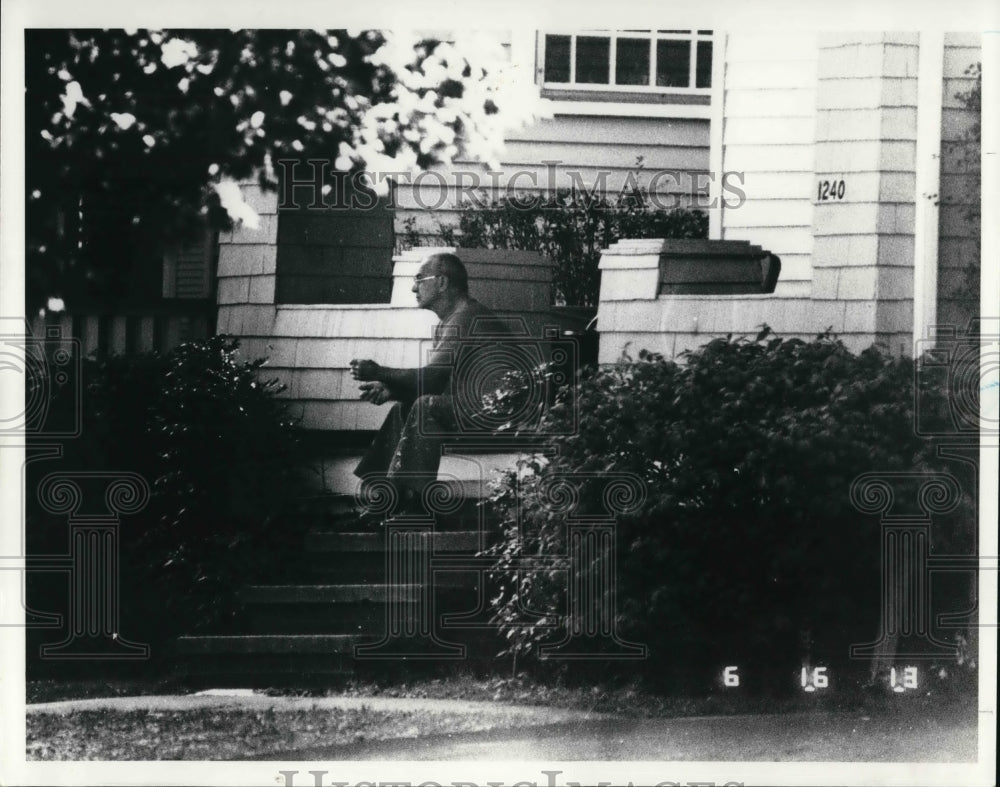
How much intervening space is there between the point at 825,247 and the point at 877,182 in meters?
0.34

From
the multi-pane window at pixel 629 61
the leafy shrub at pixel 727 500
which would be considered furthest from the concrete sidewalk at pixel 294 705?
the multi-pane window at pixel 629 61

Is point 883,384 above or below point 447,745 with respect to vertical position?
above

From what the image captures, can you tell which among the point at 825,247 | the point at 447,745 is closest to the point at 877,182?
the point at 825,247

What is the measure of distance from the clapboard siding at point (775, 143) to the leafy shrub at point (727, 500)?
16.8 inches

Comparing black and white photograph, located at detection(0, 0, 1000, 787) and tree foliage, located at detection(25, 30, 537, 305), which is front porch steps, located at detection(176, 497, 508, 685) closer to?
black and white photograph, located at detection(0, 0, 1000, 787)

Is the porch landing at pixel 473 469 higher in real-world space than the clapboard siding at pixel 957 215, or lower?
lower

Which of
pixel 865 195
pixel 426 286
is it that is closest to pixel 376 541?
pixel 426 286

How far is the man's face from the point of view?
7945 mm

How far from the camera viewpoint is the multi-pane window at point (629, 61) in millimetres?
7871

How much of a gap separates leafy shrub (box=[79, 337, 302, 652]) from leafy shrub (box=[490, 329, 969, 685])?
3.12 feet

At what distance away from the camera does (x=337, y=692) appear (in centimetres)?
801

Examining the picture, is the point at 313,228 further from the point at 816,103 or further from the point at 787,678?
the point at 787,678

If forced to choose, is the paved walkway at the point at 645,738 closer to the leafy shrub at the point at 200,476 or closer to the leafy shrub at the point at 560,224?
the leafy shrub at the point at 200,476

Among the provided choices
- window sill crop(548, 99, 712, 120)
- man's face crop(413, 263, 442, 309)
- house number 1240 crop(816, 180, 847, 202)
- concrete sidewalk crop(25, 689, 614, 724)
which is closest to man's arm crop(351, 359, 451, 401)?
man's face crop(413, 263, 442, 309)
